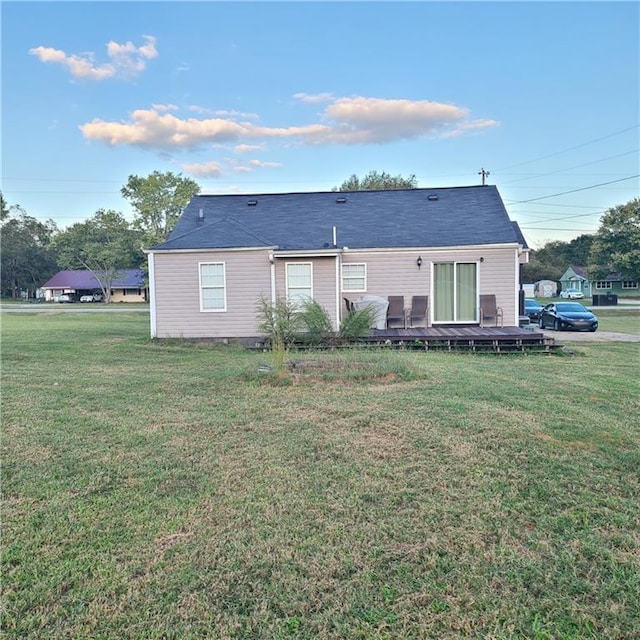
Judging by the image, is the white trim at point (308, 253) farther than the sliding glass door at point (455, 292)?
No

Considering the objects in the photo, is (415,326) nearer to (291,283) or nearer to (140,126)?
(291,283)

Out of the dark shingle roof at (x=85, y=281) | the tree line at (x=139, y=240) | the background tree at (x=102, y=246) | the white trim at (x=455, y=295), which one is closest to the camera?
the white trim at (x=455, y=295)

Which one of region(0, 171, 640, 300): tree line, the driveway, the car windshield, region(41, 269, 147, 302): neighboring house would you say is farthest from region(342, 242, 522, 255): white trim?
region(41, 269, 147, 302): neighboring house

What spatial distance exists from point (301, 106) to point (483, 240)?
362 inches

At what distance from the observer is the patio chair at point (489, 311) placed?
42.9ft

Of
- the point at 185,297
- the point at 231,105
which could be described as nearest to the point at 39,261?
the point at 231,105

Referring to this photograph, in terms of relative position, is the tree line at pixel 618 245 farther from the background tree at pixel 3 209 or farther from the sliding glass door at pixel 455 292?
the background tree at pixel 3 209

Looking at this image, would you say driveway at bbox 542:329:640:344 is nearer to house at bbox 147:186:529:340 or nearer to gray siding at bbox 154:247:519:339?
gray siding at bbox 154:247:519:339

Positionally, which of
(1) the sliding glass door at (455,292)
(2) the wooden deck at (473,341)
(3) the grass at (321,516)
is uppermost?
(1) the sliding glass door at (455,292)

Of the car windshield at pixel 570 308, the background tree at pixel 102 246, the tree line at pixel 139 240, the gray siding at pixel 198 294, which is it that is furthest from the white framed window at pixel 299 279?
the background tree at pixel 102 246

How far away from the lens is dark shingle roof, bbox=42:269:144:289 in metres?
57.8

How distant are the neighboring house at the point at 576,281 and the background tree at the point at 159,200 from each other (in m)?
50.1

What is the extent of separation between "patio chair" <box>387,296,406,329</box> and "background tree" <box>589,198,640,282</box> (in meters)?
25.2

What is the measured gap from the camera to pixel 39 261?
202 ft
